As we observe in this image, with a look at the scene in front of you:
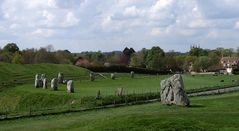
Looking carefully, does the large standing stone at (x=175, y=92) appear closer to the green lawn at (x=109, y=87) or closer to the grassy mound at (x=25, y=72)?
the green lawn at (x=109, y=87)

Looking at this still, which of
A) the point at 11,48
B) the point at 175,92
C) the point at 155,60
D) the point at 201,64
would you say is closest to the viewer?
the point at 175,92

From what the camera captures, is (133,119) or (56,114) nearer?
(133,119)

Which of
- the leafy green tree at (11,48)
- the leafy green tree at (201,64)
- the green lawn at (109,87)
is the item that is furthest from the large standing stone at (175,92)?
the leafy green tree at (201,64)

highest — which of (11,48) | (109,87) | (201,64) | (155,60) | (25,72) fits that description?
(11,48)

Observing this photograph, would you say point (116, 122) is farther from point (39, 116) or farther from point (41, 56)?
point (41, 56)

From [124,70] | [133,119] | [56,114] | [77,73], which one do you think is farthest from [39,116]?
[124,70]

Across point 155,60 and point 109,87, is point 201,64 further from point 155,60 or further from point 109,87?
point 109,87

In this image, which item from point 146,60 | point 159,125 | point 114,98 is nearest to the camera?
point 159,125

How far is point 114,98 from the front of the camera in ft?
175

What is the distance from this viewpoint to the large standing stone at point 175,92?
4334 cm

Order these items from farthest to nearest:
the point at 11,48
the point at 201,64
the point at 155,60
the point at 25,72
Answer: the point at 201,64 < the point at 155,60 < the point at 11,48 < the point at 25,72

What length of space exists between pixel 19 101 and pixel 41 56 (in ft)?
350

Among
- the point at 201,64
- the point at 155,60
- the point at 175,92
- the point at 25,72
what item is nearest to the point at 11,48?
the point at 155,60

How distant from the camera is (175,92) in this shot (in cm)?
4397
